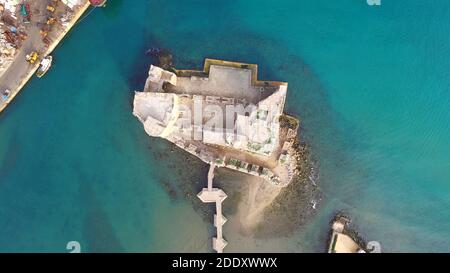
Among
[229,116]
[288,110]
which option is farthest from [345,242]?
[229,116]

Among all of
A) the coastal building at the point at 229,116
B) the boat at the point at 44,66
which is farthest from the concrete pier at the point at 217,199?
the boat at the point at 44,66

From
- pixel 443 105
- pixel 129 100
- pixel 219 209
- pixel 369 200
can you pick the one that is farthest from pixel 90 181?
pixel 443 105

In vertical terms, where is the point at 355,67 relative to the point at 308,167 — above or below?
above

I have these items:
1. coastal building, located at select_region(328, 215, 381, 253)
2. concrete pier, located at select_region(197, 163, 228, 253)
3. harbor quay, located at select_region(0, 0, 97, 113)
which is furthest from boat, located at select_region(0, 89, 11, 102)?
coastal building, located at select_region(328, 215, 381, 253)

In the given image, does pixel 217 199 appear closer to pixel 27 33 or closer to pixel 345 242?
pixel 345 242

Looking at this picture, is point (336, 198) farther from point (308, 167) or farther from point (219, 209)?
point (219, 209)

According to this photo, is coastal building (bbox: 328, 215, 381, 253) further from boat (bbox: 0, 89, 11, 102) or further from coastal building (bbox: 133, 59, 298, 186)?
boat (bbox: 0, 89, 11, 102)
